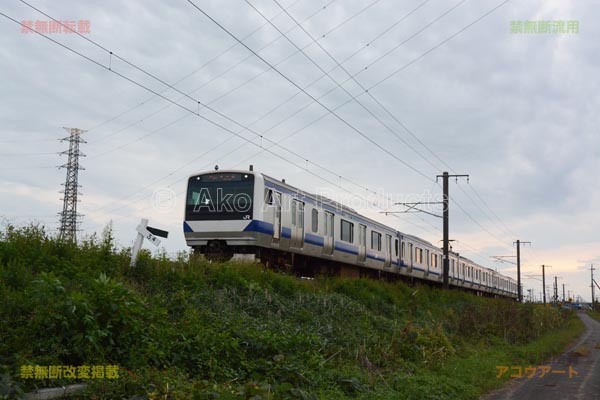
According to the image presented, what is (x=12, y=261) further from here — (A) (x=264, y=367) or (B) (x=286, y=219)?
(B) (x=286, y=219)

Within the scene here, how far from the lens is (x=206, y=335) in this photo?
8.34 metres

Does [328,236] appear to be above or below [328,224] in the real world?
below

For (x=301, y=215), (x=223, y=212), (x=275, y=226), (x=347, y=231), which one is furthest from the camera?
(x=347, y=231)

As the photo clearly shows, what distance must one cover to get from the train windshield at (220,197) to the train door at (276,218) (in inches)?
48.3

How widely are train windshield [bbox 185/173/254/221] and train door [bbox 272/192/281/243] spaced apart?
1.23m

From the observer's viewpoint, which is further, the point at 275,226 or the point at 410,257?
the point at 410,257

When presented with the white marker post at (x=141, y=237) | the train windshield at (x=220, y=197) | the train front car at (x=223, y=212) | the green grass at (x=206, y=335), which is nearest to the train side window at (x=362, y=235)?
the green grass at (x=206, y=335)

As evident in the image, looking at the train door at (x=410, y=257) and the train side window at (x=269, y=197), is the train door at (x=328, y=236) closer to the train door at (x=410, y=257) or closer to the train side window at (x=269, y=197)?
the train side window at (x=269, y=197)

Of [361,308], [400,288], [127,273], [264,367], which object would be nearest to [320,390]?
[264,367]

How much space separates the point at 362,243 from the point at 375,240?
82.8 inches

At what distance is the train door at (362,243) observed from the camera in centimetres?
2498

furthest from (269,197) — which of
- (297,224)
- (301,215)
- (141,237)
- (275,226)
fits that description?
(141,237)

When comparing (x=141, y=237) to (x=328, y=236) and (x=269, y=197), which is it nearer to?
(x=269, y=197)

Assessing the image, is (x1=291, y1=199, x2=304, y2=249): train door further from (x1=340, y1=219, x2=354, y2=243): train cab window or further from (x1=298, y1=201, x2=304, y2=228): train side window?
(x1=340, y1=219, x2=354, y2=243): train cab window
